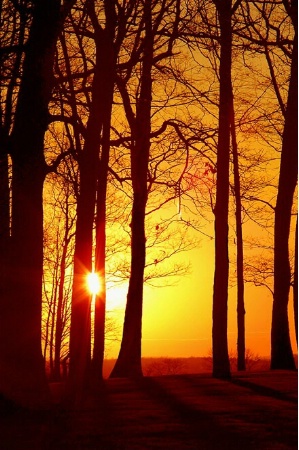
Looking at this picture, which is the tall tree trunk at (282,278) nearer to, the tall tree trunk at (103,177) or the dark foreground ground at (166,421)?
the tall tree trunk at (103,177)

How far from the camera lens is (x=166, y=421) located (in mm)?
12547

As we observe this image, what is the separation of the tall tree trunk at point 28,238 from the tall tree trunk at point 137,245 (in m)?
9.82

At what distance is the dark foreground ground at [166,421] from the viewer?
10.6 m

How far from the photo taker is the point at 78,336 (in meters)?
15.5

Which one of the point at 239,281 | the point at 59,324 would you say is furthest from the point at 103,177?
the point at 59,324

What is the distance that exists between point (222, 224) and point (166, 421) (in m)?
9.01

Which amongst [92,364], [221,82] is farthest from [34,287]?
[221,82]

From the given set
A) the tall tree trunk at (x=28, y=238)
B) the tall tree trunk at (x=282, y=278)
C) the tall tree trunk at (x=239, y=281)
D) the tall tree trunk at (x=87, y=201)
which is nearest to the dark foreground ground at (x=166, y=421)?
the tall tree trunk at (x=28, y=238)

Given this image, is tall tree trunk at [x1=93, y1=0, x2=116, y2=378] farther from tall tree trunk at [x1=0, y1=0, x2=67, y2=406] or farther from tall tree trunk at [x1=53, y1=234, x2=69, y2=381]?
tall tree trunk at [x1=53, y1=234, x2=69, y2=381]

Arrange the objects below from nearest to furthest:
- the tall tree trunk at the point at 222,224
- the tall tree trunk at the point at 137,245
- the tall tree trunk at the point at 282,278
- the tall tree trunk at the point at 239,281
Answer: the tall tree trunk at the point at 222,224, the tall tree trunk at the point at 282,278, the tall tree trunk at the point at 137,245, the tall tree trunk at the point at 239,281

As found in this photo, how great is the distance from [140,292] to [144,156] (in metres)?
3.54

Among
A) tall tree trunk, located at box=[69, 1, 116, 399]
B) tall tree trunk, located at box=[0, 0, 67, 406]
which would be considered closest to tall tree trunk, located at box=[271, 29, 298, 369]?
tall tree trunk, located at box=[69, 1, 116, 399]

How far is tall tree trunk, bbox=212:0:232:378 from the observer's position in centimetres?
2088

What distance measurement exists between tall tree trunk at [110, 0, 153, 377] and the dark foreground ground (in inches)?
262
